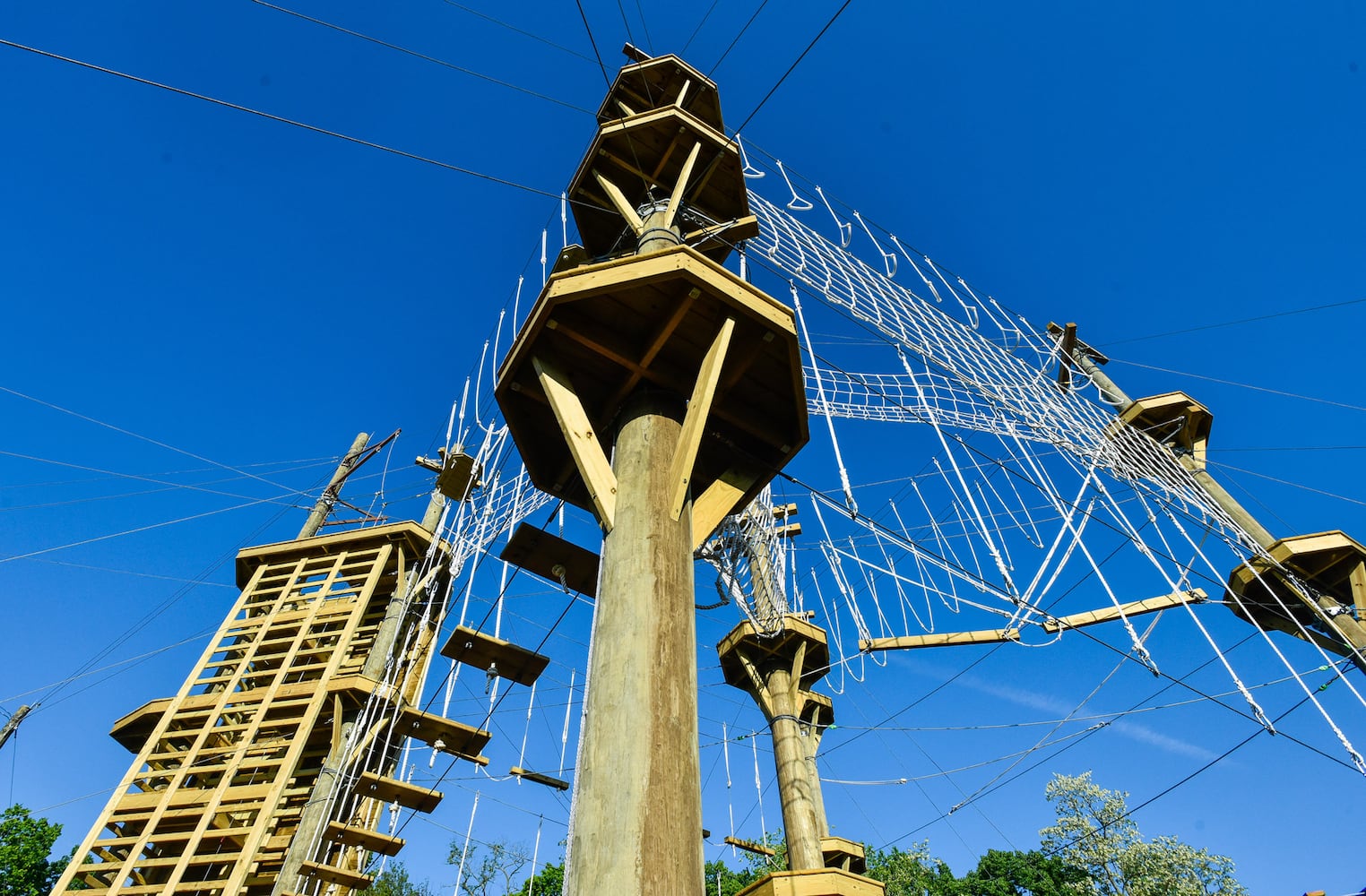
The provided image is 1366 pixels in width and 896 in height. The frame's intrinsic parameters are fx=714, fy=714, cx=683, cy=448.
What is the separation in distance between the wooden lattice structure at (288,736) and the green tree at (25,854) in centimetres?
1718

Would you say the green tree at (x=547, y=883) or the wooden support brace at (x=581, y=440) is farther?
the green tree at (x=547, y=883)

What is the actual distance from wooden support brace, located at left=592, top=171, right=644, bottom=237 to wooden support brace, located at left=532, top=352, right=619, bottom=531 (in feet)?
5.21

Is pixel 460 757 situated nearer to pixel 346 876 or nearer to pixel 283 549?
pixel 346 876

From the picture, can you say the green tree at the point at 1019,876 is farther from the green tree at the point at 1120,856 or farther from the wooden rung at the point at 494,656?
the wooden rung at the point at 494,656

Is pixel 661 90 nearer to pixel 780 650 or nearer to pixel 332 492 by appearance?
pixel 780 650

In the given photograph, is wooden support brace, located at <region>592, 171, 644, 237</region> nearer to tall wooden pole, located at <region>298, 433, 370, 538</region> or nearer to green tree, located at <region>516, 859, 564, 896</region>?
tall wooden pole, located at <region>298, 433, 370, 538</region>

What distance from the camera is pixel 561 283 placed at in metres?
3.54

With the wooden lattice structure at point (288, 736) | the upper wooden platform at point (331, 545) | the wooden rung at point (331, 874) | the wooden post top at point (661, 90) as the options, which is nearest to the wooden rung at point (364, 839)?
the wooden lattice structure at point (288, 736)

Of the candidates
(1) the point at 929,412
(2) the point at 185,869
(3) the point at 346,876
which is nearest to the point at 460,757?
(3) the point at 346,876

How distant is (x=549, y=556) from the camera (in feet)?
14.8

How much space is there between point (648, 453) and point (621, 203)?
262 centimetres

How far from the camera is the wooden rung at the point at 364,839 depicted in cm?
852

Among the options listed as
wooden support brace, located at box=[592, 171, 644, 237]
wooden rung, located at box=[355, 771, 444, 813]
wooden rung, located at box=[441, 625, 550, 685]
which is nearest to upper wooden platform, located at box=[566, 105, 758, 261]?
wooden support brace, located at box=[592, 171, 644, 237]

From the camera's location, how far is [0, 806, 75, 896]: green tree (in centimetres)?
2383
